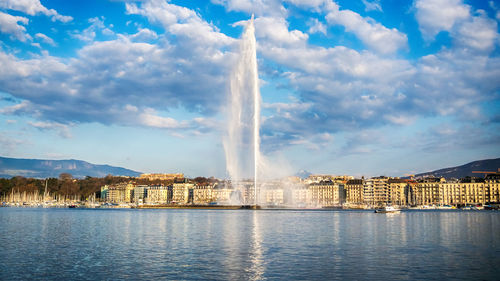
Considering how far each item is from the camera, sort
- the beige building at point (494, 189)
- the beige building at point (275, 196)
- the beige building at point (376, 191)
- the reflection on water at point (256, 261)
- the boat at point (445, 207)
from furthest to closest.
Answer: the beige building at point (275, 196), the beige building at point (376, 191), the beige building at point (494, 189), the boat at point (445, 207), the reflection on water at point (256, 261)

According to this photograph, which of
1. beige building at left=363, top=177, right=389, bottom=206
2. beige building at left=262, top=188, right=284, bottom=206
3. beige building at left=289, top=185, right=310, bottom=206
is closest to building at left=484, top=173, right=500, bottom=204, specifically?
beige building at left=363, top=177, right=389, bottom=206

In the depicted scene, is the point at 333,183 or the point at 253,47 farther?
the point at 333,183

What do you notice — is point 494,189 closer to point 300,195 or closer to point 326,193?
point 326,193

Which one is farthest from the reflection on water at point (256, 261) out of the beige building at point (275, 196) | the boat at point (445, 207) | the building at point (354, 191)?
the building at point (354, 191)

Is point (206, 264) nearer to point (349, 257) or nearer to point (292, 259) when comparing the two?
point (292, 259)

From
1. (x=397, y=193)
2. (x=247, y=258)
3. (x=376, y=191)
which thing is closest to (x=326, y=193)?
(x=376, y=191)

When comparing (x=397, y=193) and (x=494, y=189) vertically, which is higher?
(x=494, y=189)

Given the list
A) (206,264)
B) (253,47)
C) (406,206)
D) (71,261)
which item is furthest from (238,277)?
(406,206)

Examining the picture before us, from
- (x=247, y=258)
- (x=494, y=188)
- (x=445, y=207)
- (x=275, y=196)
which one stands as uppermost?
(x=494, y=188)

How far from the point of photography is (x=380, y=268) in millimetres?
22078

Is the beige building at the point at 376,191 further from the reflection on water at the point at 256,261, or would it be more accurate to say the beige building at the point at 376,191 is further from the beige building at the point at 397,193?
the reflection on water at the point at 256,261

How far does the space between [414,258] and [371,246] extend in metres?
5.89

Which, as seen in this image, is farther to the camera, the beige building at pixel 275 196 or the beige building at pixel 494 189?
the beige building at pixel 275 196

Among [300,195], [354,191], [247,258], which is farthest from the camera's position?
[300,195]
